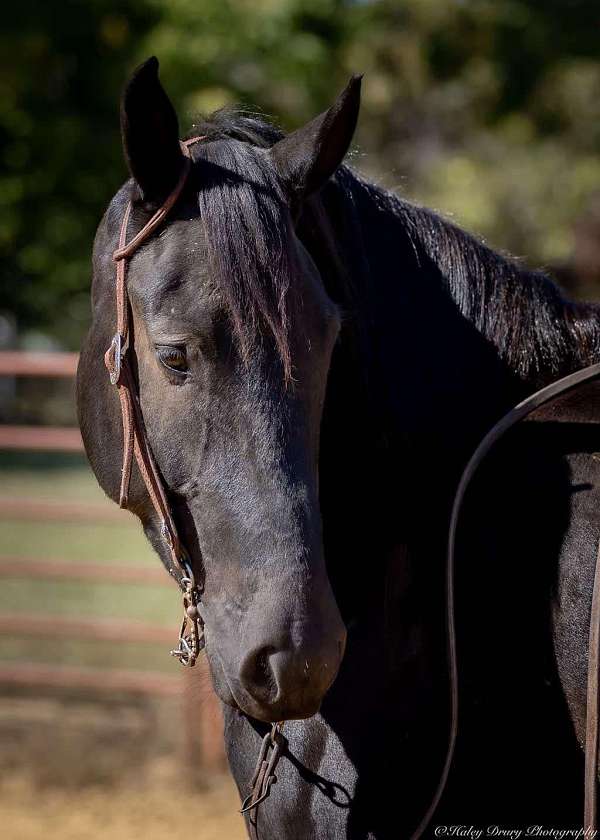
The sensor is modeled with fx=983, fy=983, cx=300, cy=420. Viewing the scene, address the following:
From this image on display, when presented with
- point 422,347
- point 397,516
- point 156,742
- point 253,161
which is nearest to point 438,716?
point 397,516

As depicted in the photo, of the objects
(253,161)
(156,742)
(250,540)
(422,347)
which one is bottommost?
(156,742)

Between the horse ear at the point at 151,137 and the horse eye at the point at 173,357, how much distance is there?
0.30 meters

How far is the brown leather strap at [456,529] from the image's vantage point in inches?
68.3

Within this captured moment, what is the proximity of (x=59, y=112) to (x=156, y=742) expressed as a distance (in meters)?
13.0

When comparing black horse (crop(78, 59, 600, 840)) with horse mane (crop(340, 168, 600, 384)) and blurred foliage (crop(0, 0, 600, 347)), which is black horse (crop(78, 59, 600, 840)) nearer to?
horse mane (crop(340, 168, 600, 384))

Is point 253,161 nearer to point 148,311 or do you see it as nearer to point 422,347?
point 148,311

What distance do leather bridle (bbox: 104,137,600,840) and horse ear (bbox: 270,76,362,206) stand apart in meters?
0.18

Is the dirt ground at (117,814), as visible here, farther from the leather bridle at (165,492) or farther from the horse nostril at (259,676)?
the horse nostril at (259,676)

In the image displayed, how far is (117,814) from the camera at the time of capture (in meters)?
4.62

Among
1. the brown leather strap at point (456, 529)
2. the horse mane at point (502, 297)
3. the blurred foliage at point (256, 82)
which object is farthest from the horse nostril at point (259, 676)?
the blurred foliage at point (256, 82)

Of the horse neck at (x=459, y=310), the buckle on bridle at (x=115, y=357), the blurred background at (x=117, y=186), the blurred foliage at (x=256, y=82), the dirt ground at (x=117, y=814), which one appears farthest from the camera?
the blurred foliage at (x=256, y=82)

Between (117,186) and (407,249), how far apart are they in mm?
13306

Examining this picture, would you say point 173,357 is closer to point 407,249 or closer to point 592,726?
point 407,249

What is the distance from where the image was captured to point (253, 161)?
1.79 metres
